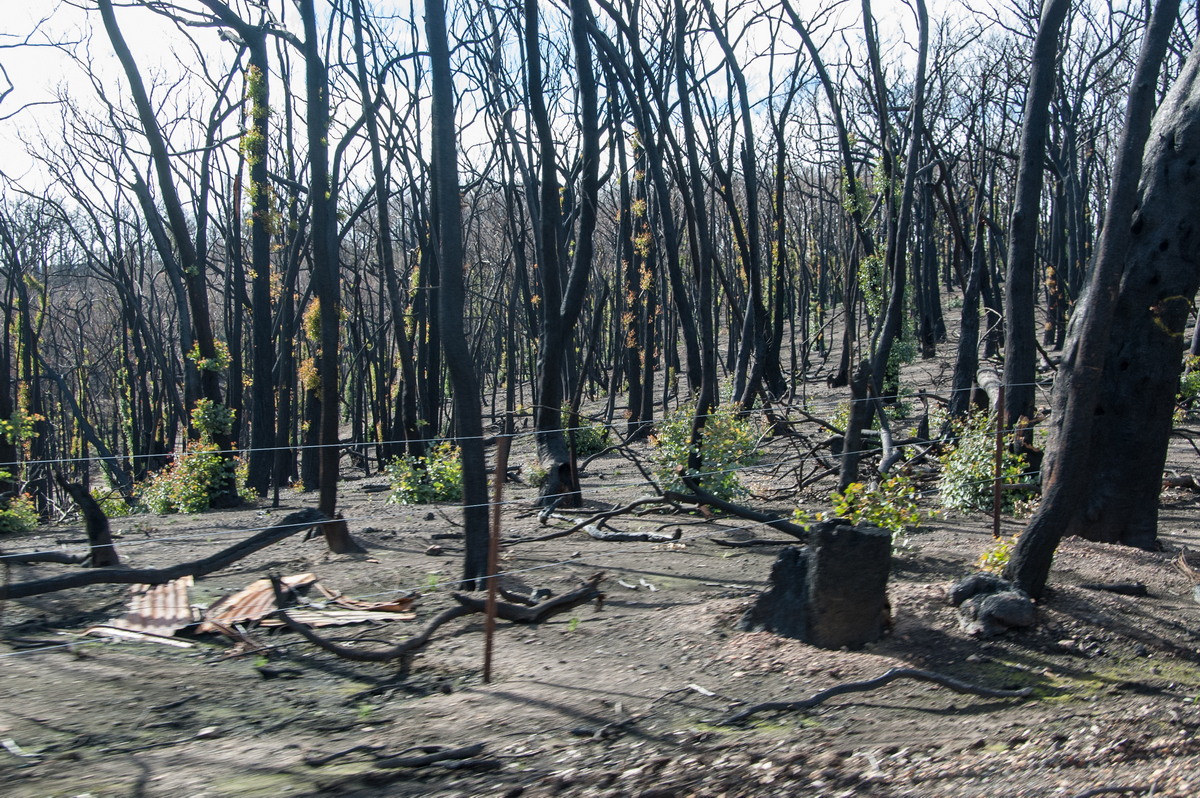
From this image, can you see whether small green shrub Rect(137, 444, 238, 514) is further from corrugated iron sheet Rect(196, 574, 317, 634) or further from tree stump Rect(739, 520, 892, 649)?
tree stump Rect(739, 520, 892, 649)

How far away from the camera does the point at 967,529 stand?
8195 mm

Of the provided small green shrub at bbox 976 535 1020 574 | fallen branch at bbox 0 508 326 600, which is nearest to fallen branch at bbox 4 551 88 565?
fallen branch at bbox 0 508 326 600

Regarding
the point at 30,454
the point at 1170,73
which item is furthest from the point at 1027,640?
the point at 30,454

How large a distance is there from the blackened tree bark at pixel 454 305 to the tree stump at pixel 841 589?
236 centimetres

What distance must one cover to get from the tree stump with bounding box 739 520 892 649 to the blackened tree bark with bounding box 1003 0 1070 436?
3855mm

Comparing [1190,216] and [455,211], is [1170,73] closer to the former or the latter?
[1190,216]

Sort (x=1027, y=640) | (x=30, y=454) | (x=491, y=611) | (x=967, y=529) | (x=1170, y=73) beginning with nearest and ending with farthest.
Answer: (x=491, y=611) < (x=1027, y=640) < (x=967, y=529) < (x=1170, y=73) < (x=30, y=454)

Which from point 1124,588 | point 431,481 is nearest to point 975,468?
point 1124,588

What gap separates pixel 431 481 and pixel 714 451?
194 inches

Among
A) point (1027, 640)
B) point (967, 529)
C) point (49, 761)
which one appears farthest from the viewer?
point (967, 529)

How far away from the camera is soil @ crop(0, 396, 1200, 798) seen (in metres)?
3.58

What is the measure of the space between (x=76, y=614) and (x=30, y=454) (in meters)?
34.2

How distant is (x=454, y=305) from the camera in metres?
6.67

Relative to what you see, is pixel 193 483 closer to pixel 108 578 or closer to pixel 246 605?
pixel 246 605
